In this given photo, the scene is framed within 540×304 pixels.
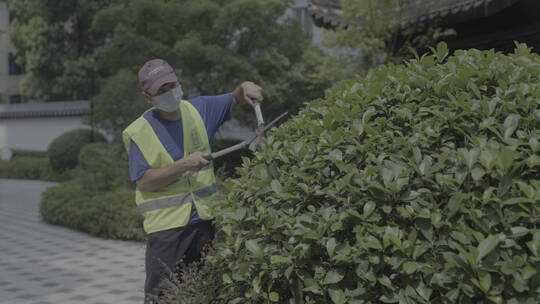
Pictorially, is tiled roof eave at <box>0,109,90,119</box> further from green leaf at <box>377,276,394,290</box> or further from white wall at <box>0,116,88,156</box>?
green leaf at <box>377,276,394,290</box>

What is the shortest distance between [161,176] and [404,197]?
1.34 m

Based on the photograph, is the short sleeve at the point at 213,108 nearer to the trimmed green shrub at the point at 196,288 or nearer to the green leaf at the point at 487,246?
the trimmed green shrub at the point at 196,288

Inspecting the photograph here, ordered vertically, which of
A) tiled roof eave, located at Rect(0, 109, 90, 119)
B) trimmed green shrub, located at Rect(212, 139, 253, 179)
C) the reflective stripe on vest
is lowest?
tiled roof eave, located at Rect(0, 109, 90, 119)

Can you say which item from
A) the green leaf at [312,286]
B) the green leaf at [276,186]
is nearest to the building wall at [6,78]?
the green leaf at [276,186]

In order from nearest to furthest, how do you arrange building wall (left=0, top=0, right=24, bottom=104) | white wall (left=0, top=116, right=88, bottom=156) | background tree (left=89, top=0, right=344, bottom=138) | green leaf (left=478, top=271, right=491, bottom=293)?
green leaf (left=478, top=271, right=491, bottom=293) → background tree (left=89, top=0, right=344, bottom=138) → white wall (left=0, top=116, right=88, bottom=156) → building wall (left=0, top=0, right=24, bottom=104)

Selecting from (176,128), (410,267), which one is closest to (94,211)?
(176,128)

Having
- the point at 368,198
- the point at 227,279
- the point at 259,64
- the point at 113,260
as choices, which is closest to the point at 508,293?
the point at 368,198

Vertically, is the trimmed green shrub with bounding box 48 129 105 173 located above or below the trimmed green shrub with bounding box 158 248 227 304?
below

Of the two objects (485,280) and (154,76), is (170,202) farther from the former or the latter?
(485,280)

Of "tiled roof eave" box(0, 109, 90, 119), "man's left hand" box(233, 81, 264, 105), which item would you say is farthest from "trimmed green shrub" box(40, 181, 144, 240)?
"tiled roof eave" box(0, 109, 90, 119)

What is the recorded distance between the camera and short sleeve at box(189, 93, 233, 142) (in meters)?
3.57

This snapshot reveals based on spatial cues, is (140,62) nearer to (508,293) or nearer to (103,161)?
(103,161)

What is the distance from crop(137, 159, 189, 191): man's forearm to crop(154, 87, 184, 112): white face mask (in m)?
0.33

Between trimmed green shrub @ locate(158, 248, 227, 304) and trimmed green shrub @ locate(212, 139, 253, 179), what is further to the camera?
trimmed green shrub @ locate(212, 139, 253, 179)
